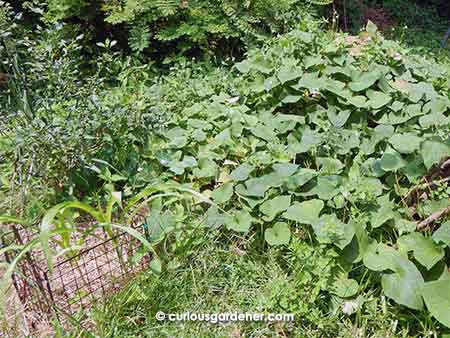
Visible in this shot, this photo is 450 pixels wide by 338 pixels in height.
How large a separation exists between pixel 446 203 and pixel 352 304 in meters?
0.49

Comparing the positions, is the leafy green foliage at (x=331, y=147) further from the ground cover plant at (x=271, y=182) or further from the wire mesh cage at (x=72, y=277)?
the wire mesh cage at (x=72, y=277)

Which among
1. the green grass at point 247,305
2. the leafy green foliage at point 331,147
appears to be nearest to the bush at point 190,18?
the leafy green foliage at point 331,147

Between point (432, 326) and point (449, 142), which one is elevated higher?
point (449, 142)

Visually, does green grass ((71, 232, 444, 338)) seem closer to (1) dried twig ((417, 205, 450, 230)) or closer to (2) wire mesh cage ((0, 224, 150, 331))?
(2) wire mesh cage ((0, 224, 150, 331))

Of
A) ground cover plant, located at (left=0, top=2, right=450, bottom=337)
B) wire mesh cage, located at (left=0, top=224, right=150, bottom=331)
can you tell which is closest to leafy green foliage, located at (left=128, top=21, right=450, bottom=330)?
ground cover plant, located at (left=0, top=2, right=450, bottom=337)

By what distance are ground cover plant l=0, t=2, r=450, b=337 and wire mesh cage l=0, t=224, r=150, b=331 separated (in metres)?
0.07

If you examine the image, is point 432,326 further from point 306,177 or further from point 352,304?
point 306,177

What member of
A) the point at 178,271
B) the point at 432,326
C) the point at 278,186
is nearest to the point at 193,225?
the point at 178,271

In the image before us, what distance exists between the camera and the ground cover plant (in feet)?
4.93

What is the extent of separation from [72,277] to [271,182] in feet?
2.62

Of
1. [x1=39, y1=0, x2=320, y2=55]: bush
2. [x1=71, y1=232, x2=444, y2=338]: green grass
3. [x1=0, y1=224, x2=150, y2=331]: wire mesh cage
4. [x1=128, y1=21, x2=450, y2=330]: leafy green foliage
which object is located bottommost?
[x1=71, y1=232, x2=444, y2=338]: green grass

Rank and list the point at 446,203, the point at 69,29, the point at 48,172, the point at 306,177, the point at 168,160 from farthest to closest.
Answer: the point at 69,29, the point at 168,160, the point at 48,172, the point at 306,177, the point at 446,203

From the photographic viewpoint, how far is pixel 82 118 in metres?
1.83

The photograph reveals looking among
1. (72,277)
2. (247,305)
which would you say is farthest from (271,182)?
(72,277)
